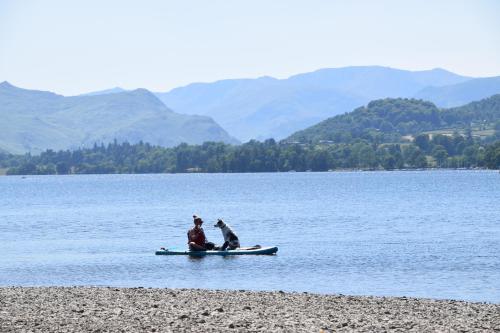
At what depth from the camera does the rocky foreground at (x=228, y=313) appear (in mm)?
Answer: 25047

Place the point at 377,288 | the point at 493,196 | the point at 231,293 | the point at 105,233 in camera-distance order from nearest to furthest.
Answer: the point at 231,293
the point at 377,288
the point at 105,233
the point at 493,196

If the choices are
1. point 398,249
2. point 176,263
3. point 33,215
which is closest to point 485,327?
point 176,263

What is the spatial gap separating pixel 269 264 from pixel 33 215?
67728 mm

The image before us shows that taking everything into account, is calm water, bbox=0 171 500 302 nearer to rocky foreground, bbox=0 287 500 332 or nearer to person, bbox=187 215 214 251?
person, bbox=187 215 214 251

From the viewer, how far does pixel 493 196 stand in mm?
140250

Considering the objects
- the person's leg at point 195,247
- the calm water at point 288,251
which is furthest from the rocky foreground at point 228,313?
the person's leg at point 195,247

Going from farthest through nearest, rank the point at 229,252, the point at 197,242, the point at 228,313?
the point at 197,242
the point at 229,252
the point at 228,313

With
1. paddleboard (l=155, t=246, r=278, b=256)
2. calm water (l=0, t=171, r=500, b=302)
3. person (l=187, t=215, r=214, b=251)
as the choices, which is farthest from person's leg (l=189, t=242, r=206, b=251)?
calm water (l=0, t=171, r=500, b=302)

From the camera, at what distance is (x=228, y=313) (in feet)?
90.9

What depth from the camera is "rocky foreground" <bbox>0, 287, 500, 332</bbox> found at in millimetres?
25047

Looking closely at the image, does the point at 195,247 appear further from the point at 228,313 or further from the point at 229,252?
the point at 228,313

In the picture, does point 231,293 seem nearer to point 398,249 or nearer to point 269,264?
point 269,264

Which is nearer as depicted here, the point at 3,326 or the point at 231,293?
the point at 3,326

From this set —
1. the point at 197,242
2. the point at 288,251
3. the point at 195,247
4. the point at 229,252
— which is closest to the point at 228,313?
the point at 229,252
